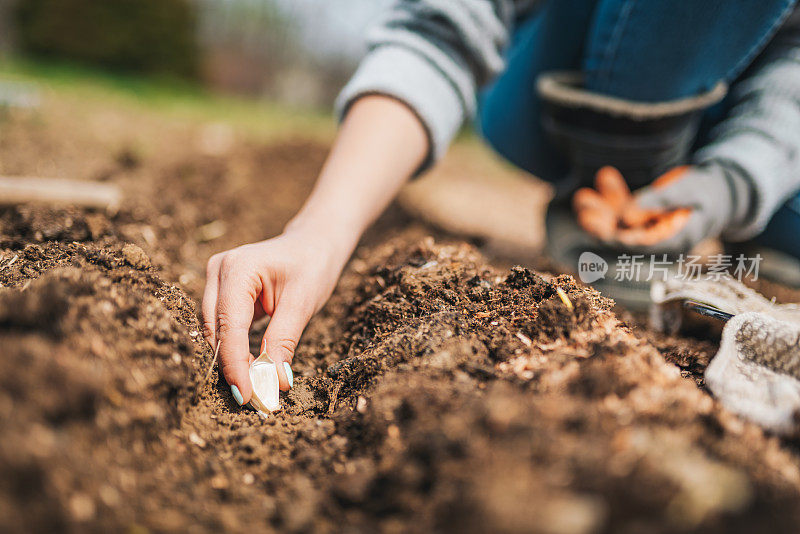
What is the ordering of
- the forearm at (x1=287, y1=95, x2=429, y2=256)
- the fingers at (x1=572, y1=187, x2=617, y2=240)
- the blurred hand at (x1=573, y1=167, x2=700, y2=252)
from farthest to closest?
the fingers at (x1=572, y1=187, x2=617, y2=240) → the blurred hand at (x1=573, y1=167, x2=700, y2=252) → the forearm at (x1=287, y1=95, x2=429, y2=256)

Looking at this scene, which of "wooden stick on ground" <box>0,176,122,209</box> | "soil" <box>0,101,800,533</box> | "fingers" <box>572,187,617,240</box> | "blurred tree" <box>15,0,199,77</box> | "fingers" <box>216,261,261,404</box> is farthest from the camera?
"blurred tree" <box>15,0,199,77</box>

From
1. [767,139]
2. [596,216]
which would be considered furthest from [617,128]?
[767,139]

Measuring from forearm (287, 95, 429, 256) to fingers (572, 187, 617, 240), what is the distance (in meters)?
0.82

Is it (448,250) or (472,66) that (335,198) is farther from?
(472,66)

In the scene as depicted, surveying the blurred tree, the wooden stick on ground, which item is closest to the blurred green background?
the blurred tree

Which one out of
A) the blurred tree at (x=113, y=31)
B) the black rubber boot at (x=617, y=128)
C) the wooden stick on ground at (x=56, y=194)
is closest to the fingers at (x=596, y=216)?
the black rubber boot at (x=617, y=128)

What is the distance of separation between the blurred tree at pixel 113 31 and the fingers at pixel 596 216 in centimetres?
906

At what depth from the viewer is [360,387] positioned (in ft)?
3.39

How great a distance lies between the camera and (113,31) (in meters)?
8.20

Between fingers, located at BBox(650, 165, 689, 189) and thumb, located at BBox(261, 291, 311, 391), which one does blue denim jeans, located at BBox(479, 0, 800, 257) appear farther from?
thumb, located at BBox(261, 291, 311, 391)

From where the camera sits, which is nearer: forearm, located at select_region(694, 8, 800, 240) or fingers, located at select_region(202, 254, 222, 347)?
fingers, located at select_region(202, 254, 222, 347)

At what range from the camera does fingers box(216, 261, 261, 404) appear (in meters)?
1.01

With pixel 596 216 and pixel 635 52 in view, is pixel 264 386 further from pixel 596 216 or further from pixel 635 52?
pixel 635 52

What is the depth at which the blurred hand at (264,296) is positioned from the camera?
102 centimetres
